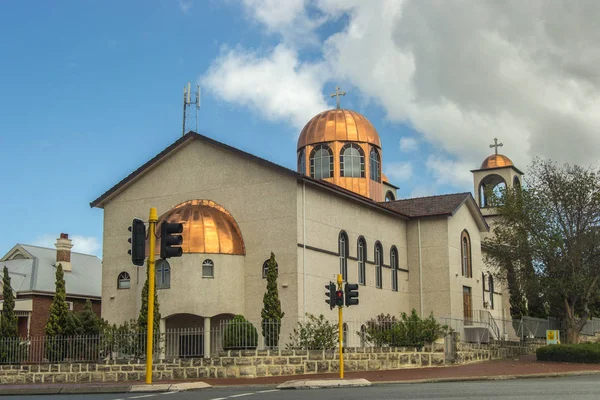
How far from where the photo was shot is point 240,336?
2742 centimetres

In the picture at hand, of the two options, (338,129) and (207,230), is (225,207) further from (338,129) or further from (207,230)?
(338,129)

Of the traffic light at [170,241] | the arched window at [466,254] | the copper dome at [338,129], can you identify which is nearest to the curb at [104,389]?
the traffic light at [170,241]

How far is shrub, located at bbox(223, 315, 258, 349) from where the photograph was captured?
27.3 meters

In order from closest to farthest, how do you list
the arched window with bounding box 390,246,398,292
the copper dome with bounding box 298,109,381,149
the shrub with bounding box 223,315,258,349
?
the shrub with bounding box 223,315,258,349, the arched window with bounding box 390,246,398,292, the copper dome with bounding box 298,109,381,149

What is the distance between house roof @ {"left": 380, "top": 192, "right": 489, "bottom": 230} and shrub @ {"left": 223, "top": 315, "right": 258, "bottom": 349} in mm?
14844

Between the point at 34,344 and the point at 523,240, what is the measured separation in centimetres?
2311

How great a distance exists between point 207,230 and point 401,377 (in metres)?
10.6

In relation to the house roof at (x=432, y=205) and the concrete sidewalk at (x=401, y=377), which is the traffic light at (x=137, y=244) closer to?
the concrete sidewalk at (x=401, y=377)

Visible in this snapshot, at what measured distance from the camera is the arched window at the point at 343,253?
34938 mm

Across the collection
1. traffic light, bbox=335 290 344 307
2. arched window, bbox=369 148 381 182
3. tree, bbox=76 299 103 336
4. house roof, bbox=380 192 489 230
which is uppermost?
arched window, bbox=369 148 381 182

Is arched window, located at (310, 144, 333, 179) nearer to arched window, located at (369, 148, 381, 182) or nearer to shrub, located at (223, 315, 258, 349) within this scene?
arched window, located at (369, 148, 381, 182)

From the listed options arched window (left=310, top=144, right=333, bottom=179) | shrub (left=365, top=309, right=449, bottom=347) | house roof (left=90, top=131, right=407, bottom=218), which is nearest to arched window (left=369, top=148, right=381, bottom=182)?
arched window (left=310, top=144, right=333, bottom=179)

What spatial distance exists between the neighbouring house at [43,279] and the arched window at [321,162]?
559 inches

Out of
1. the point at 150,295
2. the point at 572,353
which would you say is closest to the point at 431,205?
the point at 572,353
